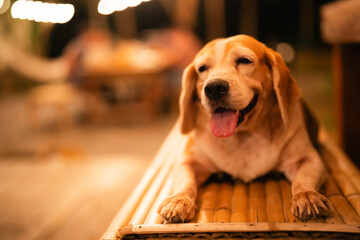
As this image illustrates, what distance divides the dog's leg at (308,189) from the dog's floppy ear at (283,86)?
0.24 meters

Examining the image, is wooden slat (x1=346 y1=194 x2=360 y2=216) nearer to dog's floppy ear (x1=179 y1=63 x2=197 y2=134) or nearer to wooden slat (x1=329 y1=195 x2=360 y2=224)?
wooden slat (x1=329 y1=195 x2=360 y2=224)

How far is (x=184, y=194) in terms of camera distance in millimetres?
1733

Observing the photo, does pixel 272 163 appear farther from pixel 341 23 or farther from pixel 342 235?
pixel 341 23

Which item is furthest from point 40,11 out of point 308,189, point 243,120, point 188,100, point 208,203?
point 308,189

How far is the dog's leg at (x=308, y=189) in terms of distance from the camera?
150 centimetres

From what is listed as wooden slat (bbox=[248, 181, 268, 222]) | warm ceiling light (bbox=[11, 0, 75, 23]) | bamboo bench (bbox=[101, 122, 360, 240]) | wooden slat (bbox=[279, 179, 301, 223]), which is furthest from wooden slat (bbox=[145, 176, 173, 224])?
warm ceiling light (bbox=[11, 0, 75, 23])

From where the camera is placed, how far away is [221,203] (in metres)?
1.78

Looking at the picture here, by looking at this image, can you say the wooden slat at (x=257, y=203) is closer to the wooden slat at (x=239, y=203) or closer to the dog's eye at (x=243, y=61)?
the wooden slat at (x=239, y=203)

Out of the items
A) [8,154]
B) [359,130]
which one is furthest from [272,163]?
[8,154]

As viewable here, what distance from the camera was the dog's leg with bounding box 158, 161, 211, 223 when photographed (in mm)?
1568

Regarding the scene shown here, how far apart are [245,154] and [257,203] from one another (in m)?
0.29

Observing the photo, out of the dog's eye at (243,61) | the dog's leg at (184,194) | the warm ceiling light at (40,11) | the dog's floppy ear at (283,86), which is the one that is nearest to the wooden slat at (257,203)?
the dog's leg at (184,194)

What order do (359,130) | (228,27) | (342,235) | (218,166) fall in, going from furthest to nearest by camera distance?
(228,27)
(359,130)
(218,166)
(342,235)

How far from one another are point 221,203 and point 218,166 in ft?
0.88
